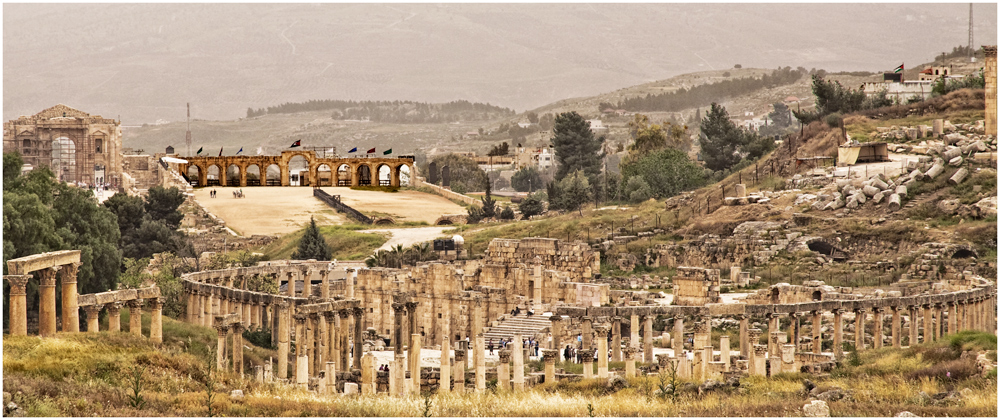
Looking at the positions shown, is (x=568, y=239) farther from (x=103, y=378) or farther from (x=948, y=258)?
(x=103, y=378)

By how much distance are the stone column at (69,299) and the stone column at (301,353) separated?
6820mm

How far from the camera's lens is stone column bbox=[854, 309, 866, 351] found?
44.5 metres

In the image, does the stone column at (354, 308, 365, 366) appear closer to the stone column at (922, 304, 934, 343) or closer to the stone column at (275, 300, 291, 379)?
the stone column at (275, 300, 291, 379)

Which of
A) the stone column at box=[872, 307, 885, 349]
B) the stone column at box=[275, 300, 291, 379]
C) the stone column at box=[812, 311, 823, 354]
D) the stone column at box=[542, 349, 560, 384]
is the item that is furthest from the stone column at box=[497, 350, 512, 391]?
the stone column at box=[872, 307, 885, 349]

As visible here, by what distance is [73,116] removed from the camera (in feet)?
454

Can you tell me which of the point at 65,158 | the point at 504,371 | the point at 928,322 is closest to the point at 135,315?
the point at 504,371

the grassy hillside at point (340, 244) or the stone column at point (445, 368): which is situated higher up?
the grassy hillside at point (340, 244)

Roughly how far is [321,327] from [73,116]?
101 metres

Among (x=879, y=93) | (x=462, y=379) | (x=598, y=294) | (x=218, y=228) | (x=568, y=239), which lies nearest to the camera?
(x=462, y=379)

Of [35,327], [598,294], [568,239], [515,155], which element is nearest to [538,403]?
[598,294]

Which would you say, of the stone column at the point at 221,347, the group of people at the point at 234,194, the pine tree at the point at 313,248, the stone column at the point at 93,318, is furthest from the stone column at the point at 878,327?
the group of people at the point at 234,194

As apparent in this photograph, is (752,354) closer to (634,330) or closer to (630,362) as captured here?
(630,362)

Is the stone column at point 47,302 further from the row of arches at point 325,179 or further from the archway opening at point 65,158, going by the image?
the archway opening at point 65,158

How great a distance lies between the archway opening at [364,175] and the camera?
381 feet
